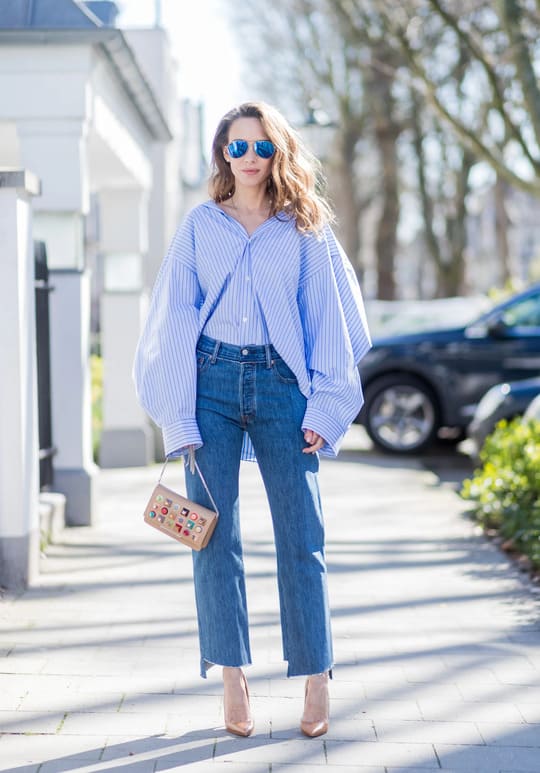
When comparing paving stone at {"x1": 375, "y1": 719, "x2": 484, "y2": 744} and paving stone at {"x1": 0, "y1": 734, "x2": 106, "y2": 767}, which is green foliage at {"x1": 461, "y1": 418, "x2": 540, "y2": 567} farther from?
paving stone at {"x1": 0, "y1": 734, "x2": 106, "y2": 767}

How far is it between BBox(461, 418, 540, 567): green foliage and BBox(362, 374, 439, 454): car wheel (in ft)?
10.2

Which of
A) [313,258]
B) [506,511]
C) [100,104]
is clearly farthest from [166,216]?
[313,258]

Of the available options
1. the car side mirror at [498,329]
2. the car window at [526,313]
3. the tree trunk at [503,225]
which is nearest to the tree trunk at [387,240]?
the tree trunk at [503,225]

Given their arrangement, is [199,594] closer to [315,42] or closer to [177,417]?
[177,417]

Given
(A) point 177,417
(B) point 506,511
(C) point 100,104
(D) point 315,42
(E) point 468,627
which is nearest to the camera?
(A) point 177,417

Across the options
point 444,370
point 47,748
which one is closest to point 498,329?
point 444,370

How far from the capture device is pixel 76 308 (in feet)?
23.1

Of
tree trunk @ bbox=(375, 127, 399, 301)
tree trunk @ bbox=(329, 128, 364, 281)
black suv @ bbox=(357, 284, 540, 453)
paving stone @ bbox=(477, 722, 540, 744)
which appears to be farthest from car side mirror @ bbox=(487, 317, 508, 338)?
tree trunk @ bbox=(329, 128, 364, 281)

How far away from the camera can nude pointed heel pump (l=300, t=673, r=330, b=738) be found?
346 cm

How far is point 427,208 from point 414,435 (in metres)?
16.8

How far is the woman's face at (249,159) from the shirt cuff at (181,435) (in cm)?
73

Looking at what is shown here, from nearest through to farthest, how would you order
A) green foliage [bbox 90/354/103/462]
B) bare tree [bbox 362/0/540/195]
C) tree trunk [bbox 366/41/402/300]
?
1. bare tree [bbox 362/0/540/195]
2. green foliage [bbox 90/354/103/462]
3. tree trunk [bbox 366/41/402/300]

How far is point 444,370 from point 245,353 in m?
7.83

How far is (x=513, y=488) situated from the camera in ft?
22.1
